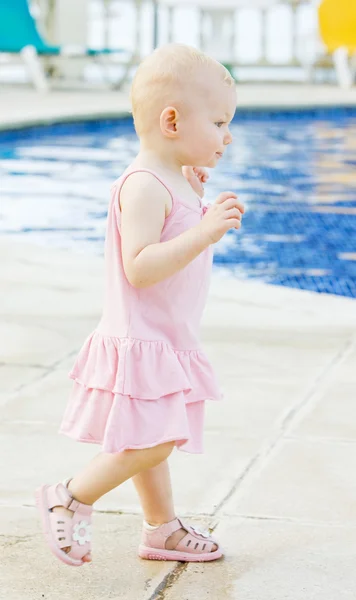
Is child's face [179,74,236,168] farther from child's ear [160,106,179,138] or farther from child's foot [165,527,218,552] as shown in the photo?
child's foot [165,527,218,552]

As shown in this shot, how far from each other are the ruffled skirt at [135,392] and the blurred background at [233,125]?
3011 mm

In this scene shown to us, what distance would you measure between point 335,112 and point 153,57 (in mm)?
12175

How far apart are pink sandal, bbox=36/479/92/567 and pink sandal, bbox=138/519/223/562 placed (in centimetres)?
13

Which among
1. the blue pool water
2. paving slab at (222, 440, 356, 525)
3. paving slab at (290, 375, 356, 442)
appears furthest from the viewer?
the blue pool water

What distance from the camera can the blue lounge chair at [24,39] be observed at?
14430mm

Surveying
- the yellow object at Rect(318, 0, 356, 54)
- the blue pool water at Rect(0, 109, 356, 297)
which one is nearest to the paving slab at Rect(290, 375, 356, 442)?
the blue pool water at Rect(0, 109, 356, 297)

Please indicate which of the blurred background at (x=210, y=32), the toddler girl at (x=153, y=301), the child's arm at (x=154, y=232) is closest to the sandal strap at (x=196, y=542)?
the toddler girl at (x=153, y=301)

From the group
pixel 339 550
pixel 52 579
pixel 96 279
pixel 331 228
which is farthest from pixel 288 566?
pixel 331 228

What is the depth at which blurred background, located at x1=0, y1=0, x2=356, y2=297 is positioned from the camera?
6027 mm

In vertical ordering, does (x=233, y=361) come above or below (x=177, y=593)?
below

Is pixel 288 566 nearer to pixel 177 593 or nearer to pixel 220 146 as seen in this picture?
pixel 177 593

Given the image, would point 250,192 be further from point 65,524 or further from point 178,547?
point 65,524

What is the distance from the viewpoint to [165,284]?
1.96 m

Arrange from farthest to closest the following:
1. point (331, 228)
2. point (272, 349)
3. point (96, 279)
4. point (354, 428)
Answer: point (331, 228) → point (96, 279) → point (272, 349) → point (354, 428)
